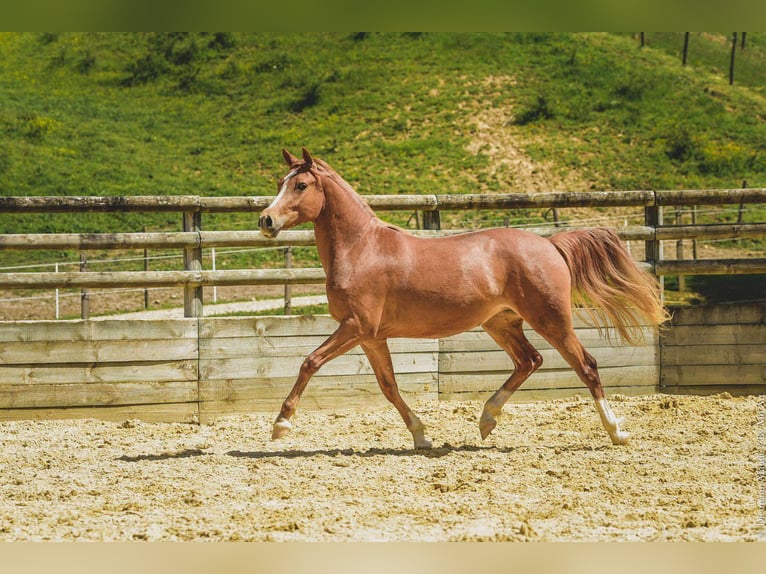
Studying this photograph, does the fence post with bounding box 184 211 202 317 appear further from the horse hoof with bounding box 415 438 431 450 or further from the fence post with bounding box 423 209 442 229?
the horse hoof with bounding box 415 438 431 450

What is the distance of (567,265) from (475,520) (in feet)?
7.35

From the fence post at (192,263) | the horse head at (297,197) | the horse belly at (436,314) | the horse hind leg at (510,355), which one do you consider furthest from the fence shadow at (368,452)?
the fence post at (192,263)

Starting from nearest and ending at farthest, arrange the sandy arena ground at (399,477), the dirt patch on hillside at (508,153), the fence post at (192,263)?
the sandy arena ground at (399,477) → the fence post at (192,263) → the dirt patch on hillside at (508,153)

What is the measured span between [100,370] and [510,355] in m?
3.10

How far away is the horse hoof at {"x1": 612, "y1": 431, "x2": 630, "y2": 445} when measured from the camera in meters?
5.29

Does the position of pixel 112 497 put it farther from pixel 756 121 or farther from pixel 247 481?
pixel 756 121

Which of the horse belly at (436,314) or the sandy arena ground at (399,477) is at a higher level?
the horse belly at (436,314)

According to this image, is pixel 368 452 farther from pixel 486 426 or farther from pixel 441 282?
pixel 441 282

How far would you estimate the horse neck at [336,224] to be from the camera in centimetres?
539

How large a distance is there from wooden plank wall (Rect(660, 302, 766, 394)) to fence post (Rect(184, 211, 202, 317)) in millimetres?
3844

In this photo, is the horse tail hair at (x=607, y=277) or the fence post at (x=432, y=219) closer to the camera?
the horse tail hair at (x=607, y=277)

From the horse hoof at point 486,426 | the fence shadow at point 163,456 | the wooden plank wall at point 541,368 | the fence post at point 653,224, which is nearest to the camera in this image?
the fence shadow at point 163,456

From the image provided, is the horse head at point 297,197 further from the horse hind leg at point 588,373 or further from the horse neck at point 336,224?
the horse hind leg at point 588,373

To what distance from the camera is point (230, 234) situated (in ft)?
21.3
